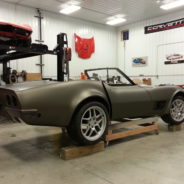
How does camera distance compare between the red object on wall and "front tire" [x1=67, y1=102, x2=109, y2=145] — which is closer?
"front tire" [x1=67, y1=102, x2=109, y2=145]

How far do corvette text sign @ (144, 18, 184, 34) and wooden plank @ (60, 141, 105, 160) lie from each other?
7.74 meters

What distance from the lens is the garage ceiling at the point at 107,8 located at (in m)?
7.67

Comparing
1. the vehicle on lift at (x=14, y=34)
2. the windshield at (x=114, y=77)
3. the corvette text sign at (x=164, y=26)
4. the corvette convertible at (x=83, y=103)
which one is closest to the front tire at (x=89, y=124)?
the corvette convertible at (x=83, y=103)

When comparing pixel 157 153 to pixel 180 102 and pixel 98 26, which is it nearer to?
pixel 180 102

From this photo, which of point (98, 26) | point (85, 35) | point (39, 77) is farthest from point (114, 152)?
point (98, 26)

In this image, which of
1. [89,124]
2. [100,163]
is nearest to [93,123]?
[89,124]

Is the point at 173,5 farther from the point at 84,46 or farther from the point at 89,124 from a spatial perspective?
the point at 89,124

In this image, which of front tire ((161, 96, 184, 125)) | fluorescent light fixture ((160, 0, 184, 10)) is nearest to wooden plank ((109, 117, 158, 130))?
front tire ((161, 96, 184, 125))

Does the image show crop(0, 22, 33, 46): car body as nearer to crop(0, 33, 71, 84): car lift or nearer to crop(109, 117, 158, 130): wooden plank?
crop(0, 33, 71, 84): car lift

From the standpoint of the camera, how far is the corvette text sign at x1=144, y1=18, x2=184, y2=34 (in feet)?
28.8

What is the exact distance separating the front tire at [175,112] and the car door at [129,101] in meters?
0.58

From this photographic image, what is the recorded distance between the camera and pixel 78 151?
2.69 meters

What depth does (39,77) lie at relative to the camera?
303 inches

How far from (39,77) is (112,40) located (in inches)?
200
